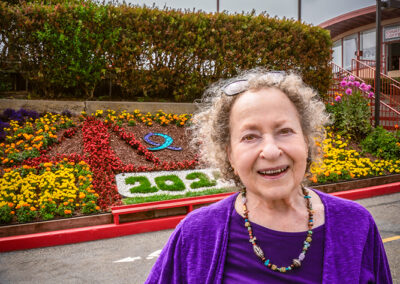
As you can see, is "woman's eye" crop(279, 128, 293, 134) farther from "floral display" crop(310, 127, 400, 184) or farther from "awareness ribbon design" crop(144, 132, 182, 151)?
"awareness ribbon design" crop(144, 132, 182, 151)

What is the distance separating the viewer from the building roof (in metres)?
19.2

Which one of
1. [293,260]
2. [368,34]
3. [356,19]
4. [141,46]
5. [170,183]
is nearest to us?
[293,260]

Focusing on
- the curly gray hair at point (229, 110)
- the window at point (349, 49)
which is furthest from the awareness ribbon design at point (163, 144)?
the window at point (349, 49)

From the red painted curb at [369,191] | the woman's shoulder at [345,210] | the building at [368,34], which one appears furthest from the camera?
the building at [368,34]

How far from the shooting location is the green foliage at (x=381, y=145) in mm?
8595

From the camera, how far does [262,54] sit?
9734 millimetres

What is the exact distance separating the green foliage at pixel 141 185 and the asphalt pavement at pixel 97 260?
4.27 feet

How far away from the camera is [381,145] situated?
888 cm

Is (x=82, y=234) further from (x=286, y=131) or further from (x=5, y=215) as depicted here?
(x=286, y=131)

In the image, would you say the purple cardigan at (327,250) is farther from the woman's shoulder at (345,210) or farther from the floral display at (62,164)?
the floral display at (62,164)

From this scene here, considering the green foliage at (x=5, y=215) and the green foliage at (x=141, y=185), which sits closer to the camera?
the green foliage at (x=5, y=215)

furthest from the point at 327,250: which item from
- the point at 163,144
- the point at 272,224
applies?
the point at 163,144

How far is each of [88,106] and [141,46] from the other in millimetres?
2125

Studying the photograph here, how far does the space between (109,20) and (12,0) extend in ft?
13.9
